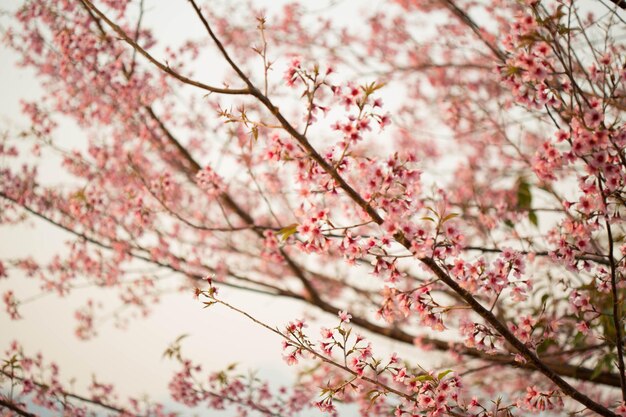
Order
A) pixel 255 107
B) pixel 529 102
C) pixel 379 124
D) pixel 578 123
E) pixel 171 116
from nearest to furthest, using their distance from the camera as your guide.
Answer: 1. pixel 578 123
2. pixel 379 124
3. pixel 529 102
4. pixel 255 107
5. pixel 171 116

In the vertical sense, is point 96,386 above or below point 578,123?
below

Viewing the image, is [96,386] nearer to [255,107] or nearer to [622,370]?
[255,107]

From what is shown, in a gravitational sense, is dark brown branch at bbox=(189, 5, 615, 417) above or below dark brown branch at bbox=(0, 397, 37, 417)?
above

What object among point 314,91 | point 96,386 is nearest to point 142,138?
point 96,386

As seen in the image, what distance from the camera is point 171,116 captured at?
7.49 m

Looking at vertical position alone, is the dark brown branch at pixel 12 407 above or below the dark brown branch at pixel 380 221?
below

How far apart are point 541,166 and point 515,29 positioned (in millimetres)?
856

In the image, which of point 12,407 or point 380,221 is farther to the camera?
point 12,407

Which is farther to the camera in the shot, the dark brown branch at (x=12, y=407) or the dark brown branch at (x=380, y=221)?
the dark brown branch at (x=12, y=407)

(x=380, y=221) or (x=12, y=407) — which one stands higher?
(x=380, y=221)

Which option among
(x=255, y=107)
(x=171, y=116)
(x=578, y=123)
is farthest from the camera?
(x=171, y=116)

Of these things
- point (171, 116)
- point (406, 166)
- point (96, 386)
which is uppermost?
point (171, 116)

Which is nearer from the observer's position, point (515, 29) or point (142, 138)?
point (515, 29)

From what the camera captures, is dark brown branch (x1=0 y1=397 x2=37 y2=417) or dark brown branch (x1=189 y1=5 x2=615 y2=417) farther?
dark brown branch (x1=0 y1=397 x2=37 y2=417)
